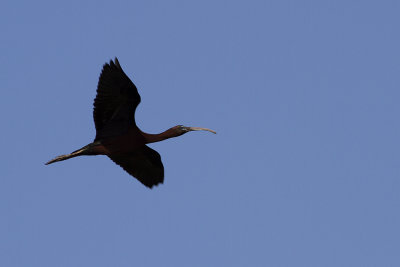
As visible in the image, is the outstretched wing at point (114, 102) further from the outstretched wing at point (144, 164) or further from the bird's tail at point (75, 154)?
the outstretched wing at point (144, 164)

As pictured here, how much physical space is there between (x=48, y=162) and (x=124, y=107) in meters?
2.74

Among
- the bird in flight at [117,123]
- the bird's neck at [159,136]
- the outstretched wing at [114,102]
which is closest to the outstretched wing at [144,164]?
the bird in flight at [117,123]

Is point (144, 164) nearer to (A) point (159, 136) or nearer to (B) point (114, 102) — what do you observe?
(A) point (159, 136)

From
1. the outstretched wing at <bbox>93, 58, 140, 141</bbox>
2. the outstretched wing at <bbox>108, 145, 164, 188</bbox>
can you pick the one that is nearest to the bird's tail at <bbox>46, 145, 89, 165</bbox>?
the outstretched wing at <bbox>93, 58, 140, 141</bbox>

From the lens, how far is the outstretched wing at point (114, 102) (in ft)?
75.3

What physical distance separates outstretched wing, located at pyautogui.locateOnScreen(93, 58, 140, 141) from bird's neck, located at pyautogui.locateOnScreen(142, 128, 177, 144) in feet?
1.89

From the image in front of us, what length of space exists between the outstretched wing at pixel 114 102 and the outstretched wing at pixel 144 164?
1378 mm

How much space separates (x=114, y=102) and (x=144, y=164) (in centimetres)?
288

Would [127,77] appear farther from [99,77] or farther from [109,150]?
[109,150]

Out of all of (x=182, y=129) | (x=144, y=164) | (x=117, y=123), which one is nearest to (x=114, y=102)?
(x=117, y=123)

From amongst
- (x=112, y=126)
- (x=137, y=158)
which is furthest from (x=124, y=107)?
(x=137, y=158)

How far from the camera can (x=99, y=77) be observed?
909 inches

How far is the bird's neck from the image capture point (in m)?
24.2

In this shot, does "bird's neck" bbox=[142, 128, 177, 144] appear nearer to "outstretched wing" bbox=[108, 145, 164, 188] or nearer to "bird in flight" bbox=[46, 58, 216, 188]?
"bird in flight" bbox=[46, 58, 216, 188]
